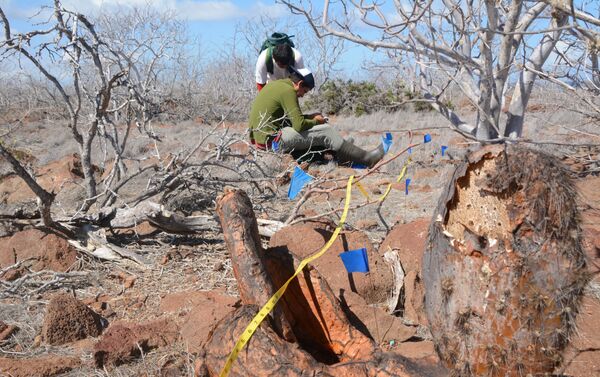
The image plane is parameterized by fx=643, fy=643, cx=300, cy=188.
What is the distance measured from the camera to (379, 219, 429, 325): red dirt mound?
11.3 ft

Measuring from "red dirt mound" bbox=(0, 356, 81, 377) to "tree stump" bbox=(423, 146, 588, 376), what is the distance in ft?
6.60

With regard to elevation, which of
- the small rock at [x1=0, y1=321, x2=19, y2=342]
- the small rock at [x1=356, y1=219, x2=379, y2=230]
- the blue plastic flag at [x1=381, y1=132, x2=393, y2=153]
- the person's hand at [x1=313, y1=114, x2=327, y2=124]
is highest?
the person's hand at [x1=313, y1=114, x2=327, y2=124]

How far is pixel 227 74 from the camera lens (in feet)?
93.8

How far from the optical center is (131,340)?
3.16 m

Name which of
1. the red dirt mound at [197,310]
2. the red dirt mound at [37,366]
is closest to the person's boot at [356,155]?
the red dirt mound at [197,310]

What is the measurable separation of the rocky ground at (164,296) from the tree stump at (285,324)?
36cm

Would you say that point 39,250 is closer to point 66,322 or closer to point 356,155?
point 66,322

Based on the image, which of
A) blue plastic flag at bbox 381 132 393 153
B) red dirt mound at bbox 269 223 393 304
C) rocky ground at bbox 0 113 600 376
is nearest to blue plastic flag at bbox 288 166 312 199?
rocky ground at bbox 0 113 600 376

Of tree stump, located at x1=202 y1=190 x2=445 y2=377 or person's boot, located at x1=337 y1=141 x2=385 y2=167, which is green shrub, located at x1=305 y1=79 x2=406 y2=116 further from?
tree stump, located at x1=202 y1=190 x2=445 y2=377

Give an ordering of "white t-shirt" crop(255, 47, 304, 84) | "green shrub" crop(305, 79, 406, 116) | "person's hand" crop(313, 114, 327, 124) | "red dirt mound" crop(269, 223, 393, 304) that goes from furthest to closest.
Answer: "green shrub" crop(305, 79, 406, 116) < "white t-shirt" crop(255, 47, 304, 84) < "person's hand" crop(313, 114, 327, 124) < "red dirt mound" crop(269, 223, 393, 304)

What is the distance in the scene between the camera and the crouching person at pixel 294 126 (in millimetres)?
7355

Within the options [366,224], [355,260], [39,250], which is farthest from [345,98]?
[355,260]

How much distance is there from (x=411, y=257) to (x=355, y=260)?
54 cm

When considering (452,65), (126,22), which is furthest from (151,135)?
(126,22)
